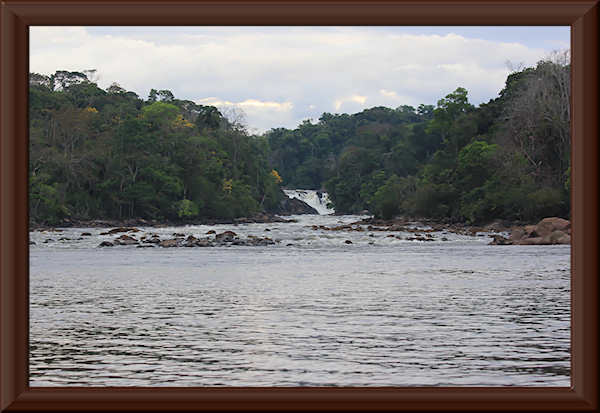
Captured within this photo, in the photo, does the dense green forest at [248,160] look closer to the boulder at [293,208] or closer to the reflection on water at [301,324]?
the boulder at [293,208]

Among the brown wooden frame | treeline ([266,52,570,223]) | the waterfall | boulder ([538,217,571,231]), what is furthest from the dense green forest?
the brown wooden frame

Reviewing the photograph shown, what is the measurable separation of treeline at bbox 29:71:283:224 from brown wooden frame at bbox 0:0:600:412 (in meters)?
41.2

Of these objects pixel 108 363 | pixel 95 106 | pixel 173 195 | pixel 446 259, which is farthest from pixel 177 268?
pixel 95 106

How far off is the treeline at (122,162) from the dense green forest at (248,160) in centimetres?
10

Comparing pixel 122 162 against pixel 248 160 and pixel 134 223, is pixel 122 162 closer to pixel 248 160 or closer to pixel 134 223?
pixel 134 223

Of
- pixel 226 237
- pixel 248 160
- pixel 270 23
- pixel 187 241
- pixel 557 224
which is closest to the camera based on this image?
pixel 270 23

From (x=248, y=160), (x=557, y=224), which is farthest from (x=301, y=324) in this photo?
(x=248, y=160)

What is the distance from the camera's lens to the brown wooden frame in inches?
131

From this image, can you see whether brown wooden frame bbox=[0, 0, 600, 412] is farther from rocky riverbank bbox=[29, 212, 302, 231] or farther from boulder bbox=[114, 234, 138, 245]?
rocky riverbank bbox=[29, 212, 302, 231]

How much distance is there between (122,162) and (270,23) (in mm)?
50141

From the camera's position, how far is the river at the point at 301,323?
6.32 metres

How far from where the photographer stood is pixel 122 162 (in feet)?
172

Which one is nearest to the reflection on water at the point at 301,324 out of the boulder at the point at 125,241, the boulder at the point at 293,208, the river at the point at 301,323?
the river at the point at 301,323

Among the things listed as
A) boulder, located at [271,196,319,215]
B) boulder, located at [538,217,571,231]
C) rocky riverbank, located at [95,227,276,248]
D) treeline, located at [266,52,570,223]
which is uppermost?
treeline, located at [266,52,570,223]
